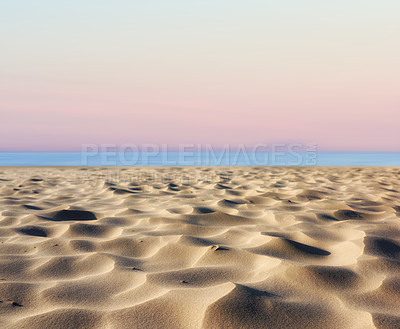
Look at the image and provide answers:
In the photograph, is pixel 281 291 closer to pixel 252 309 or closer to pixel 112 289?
pixel 252 309

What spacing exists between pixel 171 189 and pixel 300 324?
4.43 meters

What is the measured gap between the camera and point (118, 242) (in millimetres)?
2557

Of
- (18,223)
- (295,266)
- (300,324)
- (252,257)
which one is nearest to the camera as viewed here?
(300,324)

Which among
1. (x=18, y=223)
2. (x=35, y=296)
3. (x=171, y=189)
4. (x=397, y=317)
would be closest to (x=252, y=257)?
(x=397, y=317)

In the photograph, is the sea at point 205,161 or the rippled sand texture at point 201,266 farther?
the sea at point 205,161

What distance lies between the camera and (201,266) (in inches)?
81.7

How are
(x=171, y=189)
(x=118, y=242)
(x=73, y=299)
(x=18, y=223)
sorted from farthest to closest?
1. (x=171, y=189)
2. (x=18, y=223)
3. (x=118, y=242)
4. (x=73, y=299)

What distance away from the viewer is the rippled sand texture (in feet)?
4.75

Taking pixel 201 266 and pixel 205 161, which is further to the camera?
pixel 205 161

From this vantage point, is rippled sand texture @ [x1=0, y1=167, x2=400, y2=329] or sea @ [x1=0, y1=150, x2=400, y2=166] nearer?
rippled sand texture @ [x1=0, y1=167, x2=400, y2=329]

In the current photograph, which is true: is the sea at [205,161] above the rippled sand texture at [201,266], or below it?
below

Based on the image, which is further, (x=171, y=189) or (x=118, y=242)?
(x=171, y=189)

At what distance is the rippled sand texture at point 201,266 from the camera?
1448 mm

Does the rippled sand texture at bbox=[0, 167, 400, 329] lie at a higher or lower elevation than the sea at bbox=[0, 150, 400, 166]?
higher
